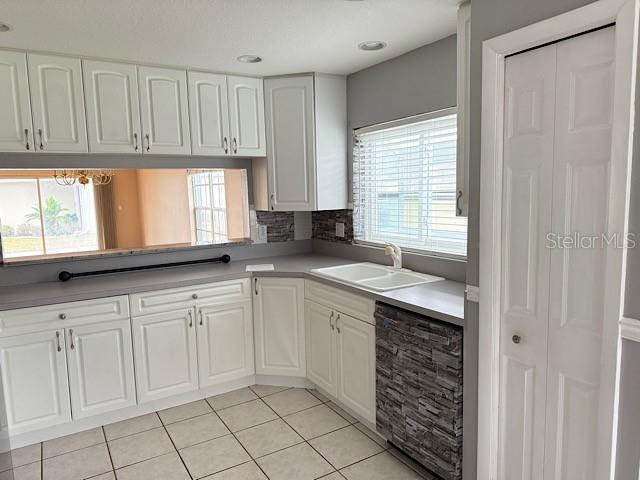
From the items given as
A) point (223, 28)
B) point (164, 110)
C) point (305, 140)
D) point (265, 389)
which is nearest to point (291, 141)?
point (305, 140)

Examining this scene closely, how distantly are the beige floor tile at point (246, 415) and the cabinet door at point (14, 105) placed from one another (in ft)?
6.99

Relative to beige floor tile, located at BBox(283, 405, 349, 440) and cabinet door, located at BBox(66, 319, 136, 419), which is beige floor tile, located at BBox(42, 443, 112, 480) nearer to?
cabinet door, located at BBox(66, 319, 136, 419)

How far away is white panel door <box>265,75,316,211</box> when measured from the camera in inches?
135

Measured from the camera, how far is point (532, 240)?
164 centimetres

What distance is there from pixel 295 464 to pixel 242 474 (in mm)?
289

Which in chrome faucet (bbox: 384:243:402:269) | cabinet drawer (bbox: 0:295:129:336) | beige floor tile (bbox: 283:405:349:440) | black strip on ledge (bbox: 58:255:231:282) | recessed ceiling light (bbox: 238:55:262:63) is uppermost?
recessed ceiling light (bbox: 238:55:262:63)

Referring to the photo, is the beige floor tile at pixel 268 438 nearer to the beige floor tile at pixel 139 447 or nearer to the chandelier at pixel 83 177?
the beige floor tile at pixel 139 447

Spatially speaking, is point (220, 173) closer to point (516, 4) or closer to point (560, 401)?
point (516, 4)

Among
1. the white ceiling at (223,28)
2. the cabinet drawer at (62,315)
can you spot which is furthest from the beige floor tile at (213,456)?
the white ceiling at (223,28)

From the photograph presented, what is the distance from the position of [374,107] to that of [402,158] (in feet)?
1.55

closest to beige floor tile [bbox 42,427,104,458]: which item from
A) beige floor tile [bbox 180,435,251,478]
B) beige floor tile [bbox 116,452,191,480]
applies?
beige floor tile [bbox 116,452,191,480]

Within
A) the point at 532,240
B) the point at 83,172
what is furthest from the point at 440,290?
the point at 83,172

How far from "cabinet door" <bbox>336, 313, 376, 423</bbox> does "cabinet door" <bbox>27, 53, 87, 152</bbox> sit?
2.08 metres

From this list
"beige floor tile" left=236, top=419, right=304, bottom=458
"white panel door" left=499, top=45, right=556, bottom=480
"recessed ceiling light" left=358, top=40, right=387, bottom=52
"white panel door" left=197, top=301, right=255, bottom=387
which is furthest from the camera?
"white panel door" left=197, top=301, right=255, bottom=387
